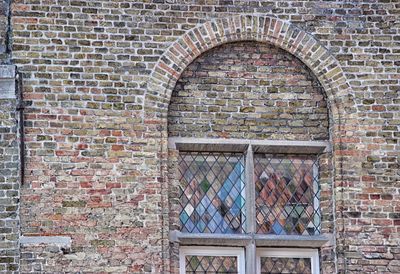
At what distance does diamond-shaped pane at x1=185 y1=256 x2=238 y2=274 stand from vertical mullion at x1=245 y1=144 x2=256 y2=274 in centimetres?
19

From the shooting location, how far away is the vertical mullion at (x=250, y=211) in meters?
13.0

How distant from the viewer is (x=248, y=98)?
13375 millimetres

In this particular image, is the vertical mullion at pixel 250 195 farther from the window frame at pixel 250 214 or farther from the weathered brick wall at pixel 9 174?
the weathered brick wall at pixel 9 174

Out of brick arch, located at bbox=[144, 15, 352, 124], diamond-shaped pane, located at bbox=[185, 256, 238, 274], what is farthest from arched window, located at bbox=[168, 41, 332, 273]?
brick arch, located at bbox=[144, 15, 352, 124]

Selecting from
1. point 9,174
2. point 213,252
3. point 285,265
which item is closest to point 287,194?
point 285,265

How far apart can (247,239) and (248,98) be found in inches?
63.4

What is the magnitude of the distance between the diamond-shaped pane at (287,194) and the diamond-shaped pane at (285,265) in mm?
302

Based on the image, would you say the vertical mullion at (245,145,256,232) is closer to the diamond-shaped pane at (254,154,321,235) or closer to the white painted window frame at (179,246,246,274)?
the diamond-shaped pane at (254,154,321,235)

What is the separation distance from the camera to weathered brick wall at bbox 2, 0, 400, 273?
12656mm

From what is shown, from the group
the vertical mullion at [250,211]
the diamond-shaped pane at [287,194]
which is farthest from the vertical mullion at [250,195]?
the diamond-shaped pane at [287,194]

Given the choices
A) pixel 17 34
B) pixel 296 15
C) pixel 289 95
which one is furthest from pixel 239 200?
pixel 17 34

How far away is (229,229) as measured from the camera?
518 inches

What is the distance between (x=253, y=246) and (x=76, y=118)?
94.7 inches

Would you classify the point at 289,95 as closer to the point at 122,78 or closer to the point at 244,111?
the point at 244,111
